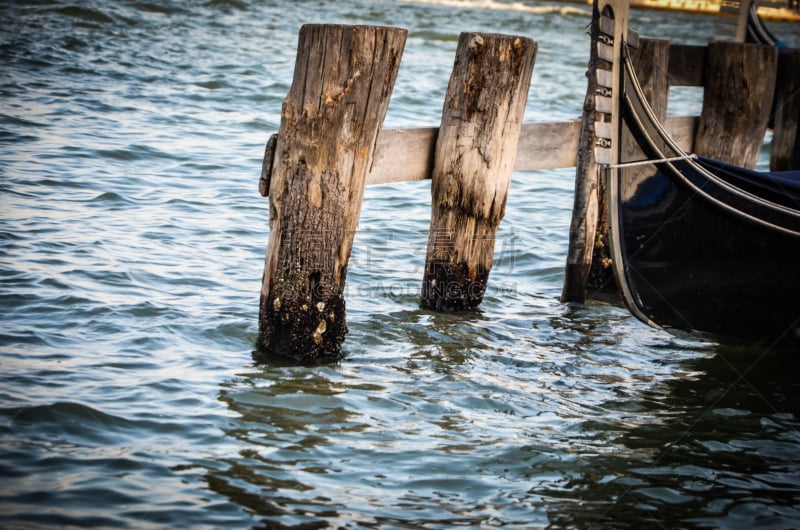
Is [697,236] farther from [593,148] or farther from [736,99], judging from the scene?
[736,99]

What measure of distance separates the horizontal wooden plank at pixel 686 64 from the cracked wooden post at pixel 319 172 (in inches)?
109

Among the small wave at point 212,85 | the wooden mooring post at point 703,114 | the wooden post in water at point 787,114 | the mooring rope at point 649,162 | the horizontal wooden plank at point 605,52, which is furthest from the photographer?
the small wave at point 212,85

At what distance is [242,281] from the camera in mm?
6492

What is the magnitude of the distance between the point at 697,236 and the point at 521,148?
130 centimetres

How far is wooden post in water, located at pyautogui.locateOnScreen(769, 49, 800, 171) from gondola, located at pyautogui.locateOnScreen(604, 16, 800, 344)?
72.1 inches

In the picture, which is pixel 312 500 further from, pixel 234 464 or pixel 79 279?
pixel 79 279

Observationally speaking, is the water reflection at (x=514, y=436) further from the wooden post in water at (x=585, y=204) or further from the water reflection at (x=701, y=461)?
the wooden post in water at (x=585, y=204)

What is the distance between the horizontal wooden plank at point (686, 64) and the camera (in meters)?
6.61

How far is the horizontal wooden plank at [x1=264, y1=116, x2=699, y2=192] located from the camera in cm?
524

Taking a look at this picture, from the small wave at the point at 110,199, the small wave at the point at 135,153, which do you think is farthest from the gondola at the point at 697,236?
the small wave at the point at 135,153

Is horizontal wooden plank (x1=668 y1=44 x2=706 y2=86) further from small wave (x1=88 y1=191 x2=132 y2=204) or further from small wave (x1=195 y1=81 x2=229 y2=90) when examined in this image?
small wave (x1=195 y1=81 x2=229 y2=90)

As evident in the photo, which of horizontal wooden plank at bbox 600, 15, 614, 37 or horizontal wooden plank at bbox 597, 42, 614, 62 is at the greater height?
horizontal wooden plank at bbox 600, 15, 614, 37

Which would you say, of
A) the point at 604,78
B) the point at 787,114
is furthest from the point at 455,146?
the point at 787,114

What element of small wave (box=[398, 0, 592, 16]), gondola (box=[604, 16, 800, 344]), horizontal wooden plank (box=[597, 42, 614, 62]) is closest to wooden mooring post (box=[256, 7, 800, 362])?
horizontal wooden plank (box=[597, 42, 614, 62])
